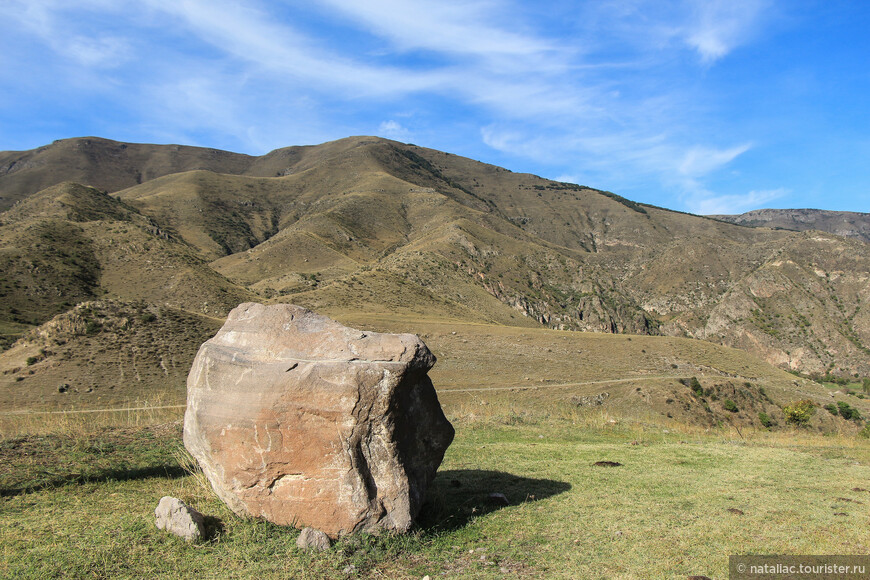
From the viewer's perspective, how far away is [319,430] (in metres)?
7.29

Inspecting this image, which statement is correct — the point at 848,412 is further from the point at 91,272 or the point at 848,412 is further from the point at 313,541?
the point at 91,272

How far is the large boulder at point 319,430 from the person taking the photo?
23.8 feet

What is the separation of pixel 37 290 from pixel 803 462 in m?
68.9

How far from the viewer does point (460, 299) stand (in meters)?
74.9

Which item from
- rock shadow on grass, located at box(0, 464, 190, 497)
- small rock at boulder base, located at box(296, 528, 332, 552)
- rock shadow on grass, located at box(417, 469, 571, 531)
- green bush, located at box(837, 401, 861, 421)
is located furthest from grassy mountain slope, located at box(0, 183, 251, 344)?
green bush, located at box(837, 401, 861, 421)

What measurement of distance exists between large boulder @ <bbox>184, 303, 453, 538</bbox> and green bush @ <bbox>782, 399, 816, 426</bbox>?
40500 mm

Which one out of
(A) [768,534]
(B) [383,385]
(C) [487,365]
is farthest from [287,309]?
(C) [487,365]

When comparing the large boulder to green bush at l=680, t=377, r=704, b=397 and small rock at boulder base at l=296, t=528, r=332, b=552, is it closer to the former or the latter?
small rock at boulder base at l=296, t=528, r=332, b=552

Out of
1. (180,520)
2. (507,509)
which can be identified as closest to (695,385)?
(507,509)

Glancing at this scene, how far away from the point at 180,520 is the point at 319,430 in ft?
7.35

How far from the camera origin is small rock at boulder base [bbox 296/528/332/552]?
685cm

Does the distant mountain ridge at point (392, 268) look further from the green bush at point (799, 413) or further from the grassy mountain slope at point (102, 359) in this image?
the green bush at point (799, 413)

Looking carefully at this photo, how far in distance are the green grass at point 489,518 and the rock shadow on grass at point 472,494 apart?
1.5 inches

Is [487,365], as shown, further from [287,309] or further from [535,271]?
[535,271]
